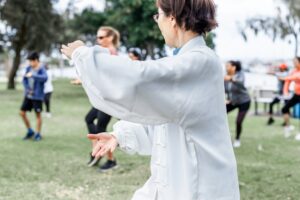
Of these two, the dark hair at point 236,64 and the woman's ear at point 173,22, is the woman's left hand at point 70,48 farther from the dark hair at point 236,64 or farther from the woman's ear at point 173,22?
the dark hair at point 236,64

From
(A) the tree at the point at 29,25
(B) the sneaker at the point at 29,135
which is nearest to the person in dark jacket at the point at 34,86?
(B) the sneaker at the point at 29,135

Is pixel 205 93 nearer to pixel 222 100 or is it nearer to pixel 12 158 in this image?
pixel 222 100

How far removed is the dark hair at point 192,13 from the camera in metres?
1.98

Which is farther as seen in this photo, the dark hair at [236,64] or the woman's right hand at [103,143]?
the dark hair at [236,64]

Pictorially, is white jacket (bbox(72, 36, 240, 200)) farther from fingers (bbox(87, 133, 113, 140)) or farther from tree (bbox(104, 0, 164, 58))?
tree (bbox(104, 0, 164, 58))

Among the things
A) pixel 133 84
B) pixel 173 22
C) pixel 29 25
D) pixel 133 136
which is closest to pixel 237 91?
pixel 133 136

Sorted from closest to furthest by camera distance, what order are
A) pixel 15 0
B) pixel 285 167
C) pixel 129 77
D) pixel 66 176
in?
pixel 129 77, pixel 66 176, pixel 285 167, pixel 15 0

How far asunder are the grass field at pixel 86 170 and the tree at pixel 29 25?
55.5 ft

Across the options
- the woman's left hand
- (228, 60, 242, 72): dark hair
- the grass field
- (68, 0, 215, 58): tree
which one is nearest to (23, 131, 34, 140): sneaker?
the grass field

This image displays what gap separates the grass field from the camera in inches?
224

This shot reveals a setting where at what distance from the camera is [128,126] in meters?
2.37

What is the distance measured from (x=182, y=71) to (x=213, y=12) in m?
0.35

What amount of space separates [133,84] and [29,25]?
1095 inches

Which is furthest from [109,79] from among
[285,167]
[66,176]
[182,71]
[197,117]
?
[285,167]
